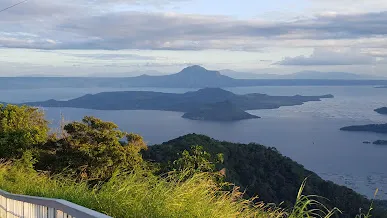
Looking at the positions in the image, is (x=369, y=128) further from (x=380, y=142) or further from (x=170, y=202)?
(x=170, y=202)

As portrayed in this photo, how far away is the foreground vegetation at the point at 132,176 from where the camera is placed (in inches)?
135

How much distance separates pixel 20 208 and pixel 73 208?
4.57 ft

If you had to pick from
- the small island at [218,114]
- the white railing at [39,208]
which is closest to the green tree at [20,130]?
the white railing at [39,208]

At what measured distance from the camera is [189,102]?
166750mm

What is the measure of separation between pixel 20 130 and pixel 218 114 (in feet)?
426

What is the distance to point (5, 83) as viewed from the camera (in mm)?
159000

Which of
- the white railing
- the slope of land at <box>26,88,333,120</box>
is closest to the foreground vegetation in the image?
the white railing

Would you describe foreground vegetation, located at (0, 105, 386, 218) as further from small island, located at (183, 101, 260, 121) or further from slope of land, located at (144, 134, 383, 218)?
small island, located at (183, 101, 260, 121)

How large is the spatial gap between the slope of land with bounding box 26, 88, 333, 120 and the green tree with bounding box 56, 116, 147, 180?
12400cm

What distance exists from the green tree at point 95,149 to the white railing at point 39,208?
736 cm

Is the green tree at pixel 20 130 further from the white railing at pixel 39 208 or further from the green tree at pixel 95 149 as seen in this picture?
the white railing at pixel 39 208

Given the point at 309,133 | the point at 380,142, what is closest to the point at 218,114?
the point at 309,133

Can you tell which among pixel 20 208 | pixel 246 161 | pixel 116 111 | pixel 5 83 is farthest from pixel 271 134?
pixel 20 208

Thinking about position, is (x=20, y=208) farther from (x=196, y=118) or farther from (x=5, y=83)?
(x=5, y=83)
